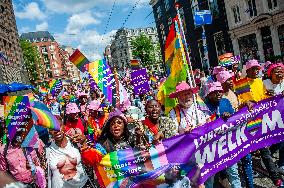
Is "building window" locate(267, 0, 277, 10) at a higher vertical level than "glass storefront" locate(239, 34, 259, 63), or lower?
higher

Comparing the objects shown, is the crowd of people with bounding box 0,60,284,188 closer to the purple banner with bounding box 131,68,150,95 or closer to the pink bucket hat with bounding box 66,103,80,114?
the pink bucket hat with bounding box 66,103,80,114

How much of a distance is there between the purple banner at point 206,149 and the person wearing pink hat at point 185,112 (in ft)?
0.64

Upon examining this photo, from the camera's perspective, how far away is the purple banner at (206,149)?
14.0 ft

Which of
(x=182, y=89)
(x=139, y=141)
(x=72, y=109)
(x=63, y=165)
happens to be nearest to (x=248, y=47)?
(x=72, y=109)

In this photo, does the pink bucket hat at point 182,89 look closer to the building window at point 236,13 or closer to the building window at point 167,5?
the building window at point 236,13

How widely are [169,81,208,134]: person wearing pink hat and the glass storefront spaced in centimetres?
2785

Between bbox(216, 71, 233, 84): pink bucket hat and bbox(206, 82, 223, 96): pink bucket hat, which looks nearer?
bbox(206, 82, 223, 96): pink bucket hat

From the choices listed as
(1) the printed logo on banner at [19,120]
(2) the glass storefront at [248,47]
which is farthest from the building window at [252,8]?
(1) the printed logo on banner at [19,120]

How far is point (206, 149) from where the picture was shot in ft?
15.3

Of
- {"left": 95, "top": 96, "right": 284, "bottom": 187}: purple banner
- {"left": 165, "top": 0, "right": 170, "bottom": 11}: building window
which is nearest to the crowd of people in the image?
{"left": 95, "top": 96, "right": 284, "bottom": 187}: purple banner

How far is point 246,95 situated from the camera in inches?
234

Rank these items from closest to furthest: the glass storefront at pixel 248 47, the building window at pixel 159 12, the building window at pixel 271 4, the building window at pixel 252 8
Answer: the building window at pixel 271 4, the building window at pixel 252 8, the glass storefront at pixel 248 47, the building window at pixel 159 12

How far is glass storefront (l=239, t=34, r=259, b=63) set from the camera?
31.1 metres

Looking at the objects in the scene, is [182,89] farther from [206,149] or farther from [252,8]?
[252,8]
